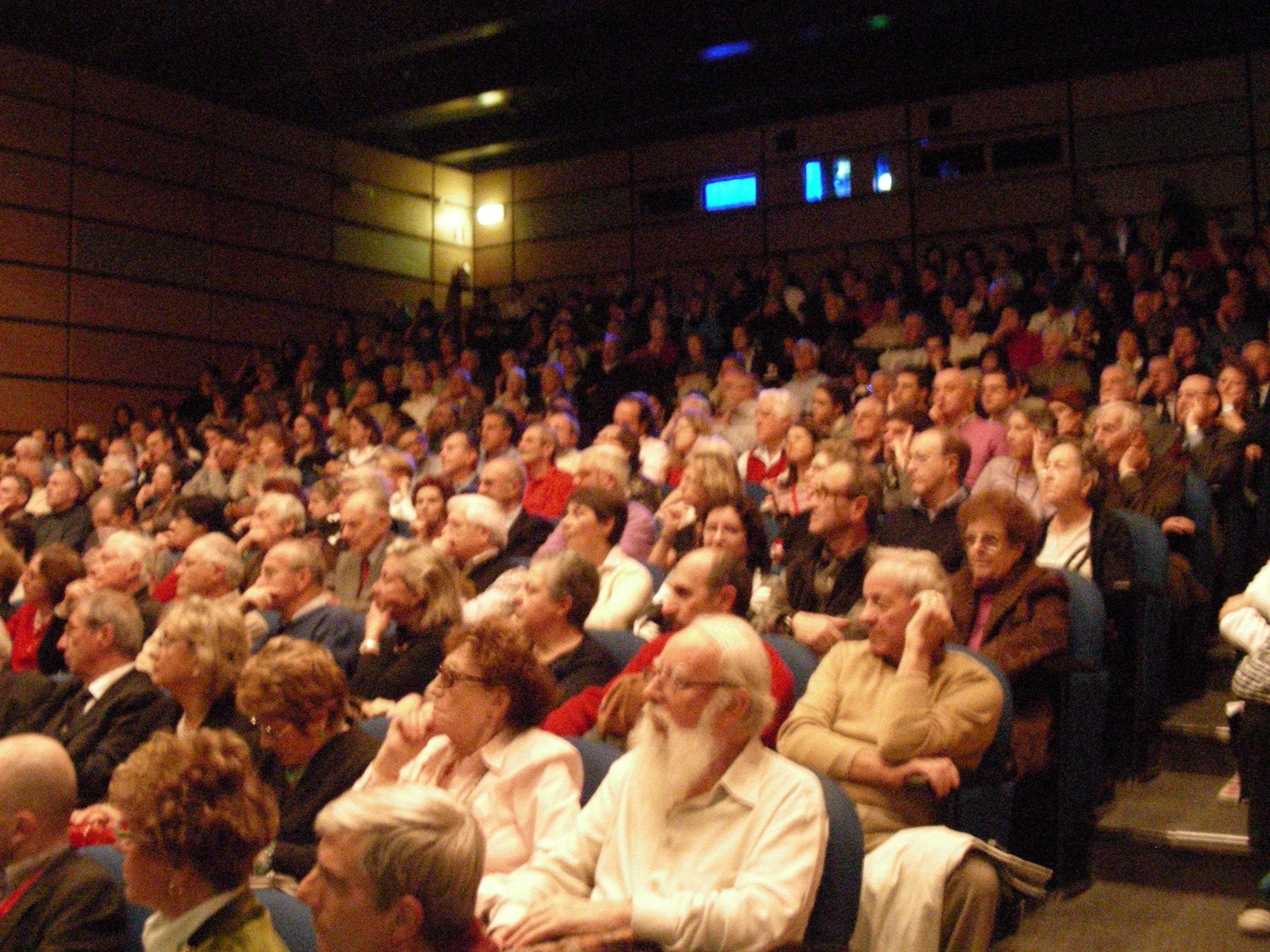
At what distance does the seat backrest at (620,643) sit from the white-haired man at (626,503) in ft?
2.38

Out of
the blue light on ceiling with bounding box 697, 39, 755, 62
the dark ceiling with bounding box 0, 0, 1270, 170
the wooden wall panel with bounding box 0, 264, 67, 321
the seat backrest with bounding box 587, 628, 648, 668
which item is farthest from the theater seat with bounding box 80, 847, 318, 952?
the wooden wall panel with bounding box 0, 264, 67, 321

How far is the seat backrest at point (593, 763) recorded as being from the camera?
6.59 ft

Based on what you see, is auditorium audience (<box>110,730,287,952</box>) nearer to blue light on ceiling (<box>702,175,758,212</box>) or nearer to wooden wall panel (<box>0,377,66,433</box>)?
wooden wall panel (<box>0,377,66,433</box>)

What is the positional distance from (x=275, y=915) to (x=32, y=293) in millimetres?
8004

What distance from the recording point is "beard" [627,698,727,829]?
1.76 meters

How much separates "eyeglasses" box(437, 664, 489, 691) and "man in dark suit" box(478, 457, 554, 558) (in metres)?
1.87

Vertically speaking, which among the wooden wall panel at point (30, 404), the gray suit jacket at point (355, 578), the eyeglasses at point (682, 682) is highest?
the wooden wall panel at point (30, 404)

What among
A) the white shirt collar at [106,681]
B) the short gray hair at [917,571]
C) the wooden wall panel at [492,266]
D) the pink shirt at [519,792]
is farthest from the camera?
the wooden wall panel at [492,266]

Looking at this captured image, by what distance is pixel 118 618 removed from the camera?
300 cm

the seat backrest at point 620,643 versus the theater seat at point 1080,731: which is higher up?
the seat backrest at point 620,643

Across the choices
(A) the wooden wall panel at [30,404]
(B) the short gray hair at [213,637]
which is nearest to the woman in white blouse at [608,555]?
(B) the short gray hair at [213,637]

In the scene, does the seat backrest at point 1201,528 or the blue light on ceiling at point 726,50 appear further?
the blue light on ceiling at point 726,50

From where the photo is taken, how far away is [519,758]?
77.6 inches

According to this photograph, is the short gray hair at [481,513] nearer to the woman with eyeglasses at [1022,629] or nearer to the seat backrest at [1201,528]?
the woman with eyeglasses at [1022,629]
